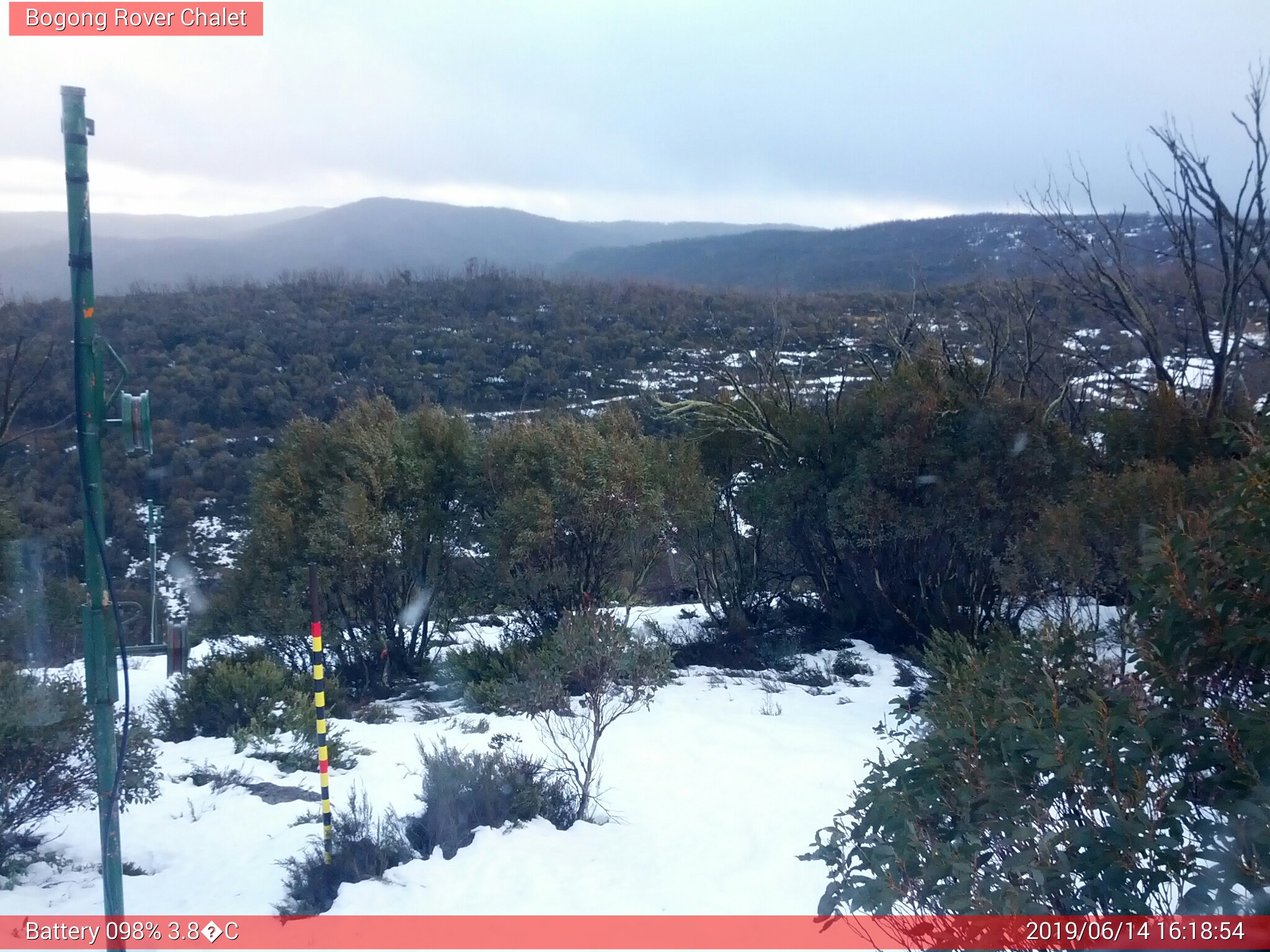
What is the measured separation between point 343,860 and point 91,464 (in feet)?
8.41

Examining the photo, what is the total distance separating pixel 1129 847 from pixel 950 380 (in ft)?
32.9

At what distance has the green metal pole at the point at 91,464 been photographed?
3.30 metres

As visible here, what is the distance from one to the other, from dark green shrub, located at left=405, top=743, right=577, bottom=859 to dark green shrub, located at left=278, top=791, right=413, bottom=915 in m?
0.19

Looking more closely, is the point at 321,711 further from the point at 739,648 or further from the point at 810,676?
the point at 739,648

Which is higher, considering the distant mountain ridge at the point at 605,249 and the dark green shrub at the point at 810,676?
the distant mountain ridge at the point at 605,249

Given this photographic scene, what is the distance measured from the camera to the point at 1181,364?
50.1 ft

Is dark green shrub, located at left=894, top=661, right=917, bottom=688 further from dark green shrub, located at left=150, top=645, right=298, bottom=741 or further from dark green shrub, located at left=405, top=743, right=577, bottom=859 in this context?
dark green shrub, located at left=150, top=645, right=298, bottom=741

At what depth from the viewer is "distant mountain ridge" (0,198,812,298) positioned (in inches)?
355

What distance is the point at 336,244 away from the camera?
4391 centimetres

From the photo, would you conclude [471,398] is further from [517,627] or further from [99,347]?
[99,347]

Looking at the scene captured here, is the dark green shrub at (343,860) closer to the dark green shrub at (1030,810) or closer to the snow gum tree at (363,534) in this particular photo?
the dark green shrub at (1030,810)

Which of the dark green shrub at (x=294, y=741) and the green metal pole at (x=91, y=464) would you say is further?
the dark green shrub at (x=294, y=741)

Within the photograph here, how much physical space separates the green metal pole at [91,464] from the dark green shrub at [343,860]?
1146 millimetres

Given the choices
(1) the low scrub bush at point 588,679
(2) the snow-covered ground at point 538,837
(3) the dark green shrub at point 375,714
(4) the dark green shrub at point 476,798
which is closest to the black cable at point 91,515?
(2) the snow-covered ground at point 538,837
